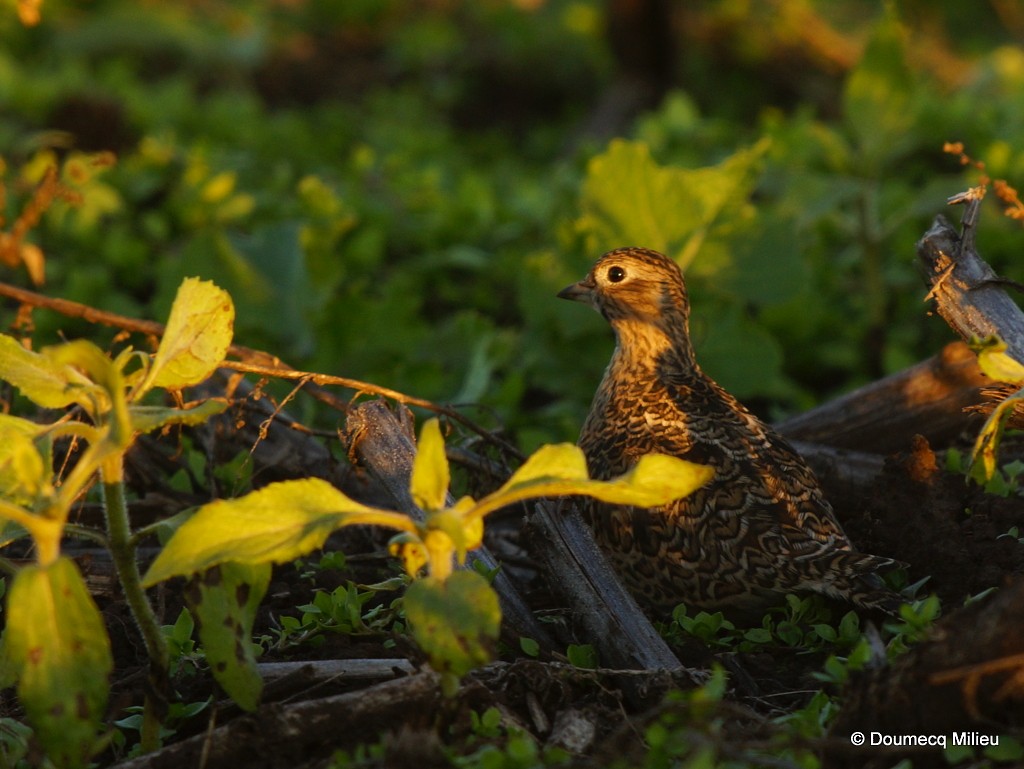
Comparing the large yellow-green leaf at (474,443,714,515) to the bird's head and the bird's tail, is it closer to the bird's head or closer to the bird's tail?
the bird's tail

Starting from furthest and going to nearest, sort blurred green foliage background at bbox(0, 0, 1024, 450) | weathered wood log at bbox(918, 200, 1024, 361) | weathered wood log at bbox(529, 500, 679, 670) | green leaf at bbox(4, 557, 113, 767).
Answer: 1. blurred green foliage background at bbox(0, 0, 1024, 450)
2. weathered wood log at bbox(918, 200, 1024, 361)
3. weathered wood log at bbox(529, 500, 679, 670)
4. green leaf at bbox(4, 557, 113, 767)

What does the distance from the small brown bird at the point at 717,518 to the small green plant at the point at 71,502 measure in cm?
152

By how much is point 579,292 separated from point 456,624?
8.87ft

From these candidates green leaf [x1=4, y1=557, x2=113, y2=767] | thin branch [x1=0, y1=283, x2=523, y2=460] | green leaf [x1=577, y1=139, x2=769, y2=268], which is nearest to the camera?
green leaf [x1=4, y1=557, x2=113, y2=767]

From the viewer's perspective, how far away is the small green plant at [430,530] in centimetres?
257

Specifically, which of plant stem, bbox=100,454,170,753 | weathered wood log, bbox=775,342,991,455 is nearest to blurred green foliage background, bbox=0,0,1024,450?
weathered wood log, bbox=775,342,991,455

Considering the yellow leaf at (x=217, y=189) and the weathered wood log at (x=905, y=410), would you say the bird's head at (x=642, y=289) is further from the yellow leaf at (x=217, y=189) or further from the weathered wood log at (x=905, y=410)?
the yellow leaf at (x=217, y=189)

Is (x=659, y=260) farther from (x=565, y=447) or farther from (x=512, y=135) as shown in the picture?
(x=512, y=135)

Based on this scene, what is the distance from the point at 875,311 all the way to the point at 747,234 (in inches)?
29.4

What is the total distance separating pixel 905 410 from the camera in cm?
446

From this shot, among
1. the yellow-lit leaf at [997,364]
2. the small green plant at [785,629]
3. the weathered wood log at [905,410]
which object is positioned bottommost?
the small green plant at [785,629]

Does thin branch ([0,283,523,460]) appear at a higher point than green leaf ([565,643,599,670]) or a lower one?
higher

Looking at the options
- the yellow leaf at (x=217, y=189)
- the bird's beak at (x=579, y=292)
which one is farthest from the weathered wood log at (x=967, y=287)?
the yellow leaf at (x=217, y=189)

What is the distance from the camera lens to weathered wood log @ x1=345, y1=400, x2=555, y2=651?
→ 3398 mm
